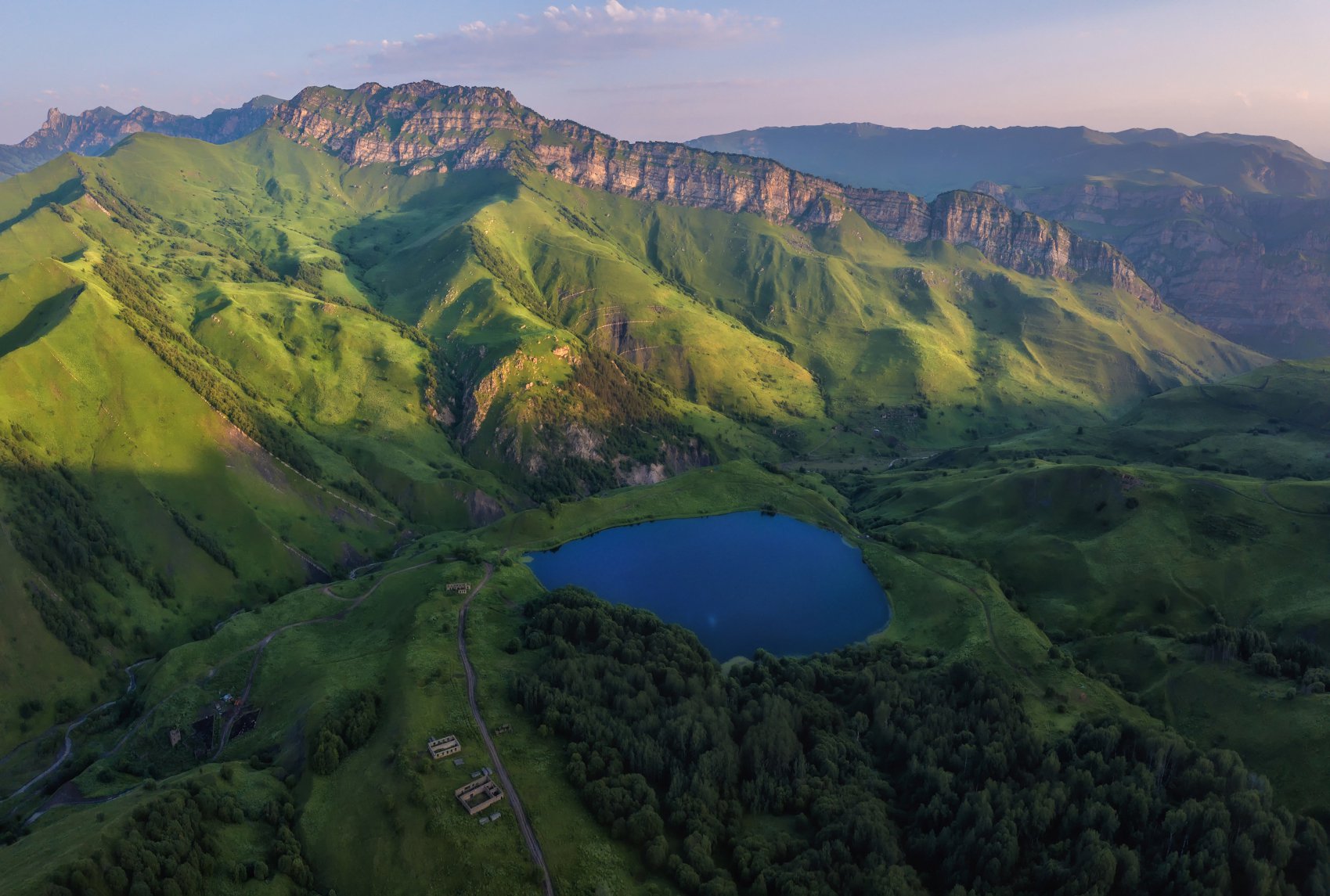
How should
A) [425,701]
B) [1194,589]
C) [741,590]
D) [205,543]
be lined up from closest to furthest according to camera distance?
[425,701] → [1194,589] → [741,590] → [205,543]

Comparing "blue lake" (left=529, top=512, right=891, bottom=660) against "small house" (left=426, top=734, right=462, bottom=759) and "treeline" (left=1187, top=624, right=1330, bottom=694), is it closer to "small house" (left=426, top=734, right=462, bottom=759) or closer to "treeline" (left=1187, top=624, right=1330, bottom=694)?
"small house" (left=426, top=734, right=462, bottom=759)

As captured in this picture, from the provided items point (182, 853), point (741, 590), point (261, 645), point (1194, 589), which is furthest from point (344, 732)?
point (1194, 589)

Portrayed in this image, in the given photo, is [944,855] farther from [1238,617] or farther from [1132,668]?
[1238,617]

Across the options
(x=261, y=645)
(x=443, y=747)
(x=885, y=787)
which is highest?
(x=443, y=747)

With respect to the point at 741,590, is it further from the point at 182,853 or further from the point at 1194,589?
the point at 182,853

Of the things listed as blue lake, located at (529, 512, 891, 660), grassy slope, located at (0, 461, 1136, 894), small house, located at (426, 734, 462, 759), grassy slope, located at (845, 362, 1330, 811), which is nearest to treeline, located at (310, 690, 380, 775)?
grassy slope, located at (0, 461, 1136, 894)

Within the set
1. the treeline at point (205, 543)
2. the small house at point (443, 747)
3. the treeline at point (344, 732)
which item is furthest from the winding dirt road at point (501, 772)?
the treeline at point (205, 543)

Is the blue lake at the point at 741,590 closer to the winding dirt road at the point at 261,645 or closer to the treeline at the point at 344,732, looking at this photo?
the winding dirt road at the point at 261,645

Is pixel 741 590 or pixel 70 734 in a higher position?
pixel 741 590

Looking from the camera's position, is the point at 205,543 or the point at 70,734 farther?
the point at 205,543
